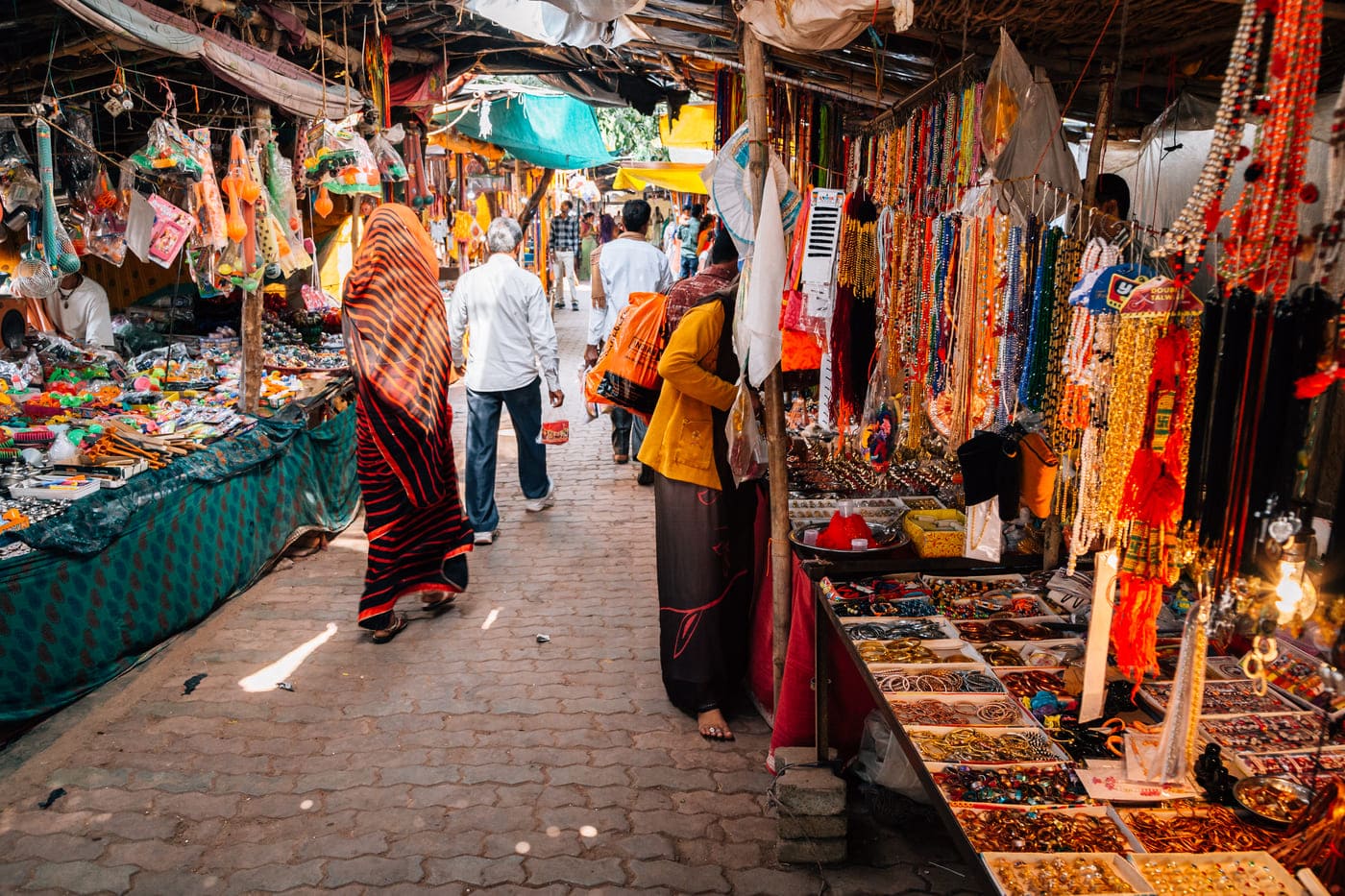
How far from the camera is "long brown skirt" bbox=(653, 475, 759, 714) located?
3.56 m

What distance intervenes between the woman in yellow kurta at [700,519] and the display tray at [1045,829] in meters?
1.83

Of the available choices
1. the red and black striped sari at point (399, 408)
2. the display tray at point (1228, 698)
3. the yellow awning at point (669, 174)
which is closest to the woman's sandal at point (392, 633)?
the red and black striped sari at point (399, 408)

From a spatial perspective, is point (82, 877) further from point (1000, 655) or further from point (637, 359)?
point (1000, 655)

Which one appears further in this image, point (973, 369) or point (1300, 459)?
point (973, 369)

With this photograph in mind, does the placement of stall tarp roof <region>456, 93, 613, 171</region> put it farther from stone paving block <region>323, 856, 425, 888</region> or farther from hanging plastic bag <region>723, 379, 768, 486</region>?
stone paving block <region>323, 856, 425, 888</region>

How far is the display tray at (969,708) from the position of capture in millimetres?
2182

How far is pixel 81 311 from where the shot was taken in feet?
23.1

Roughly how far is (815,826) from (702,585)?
40.9 inches

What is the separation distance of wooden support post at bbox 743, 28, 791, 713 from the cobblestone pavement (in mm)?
561

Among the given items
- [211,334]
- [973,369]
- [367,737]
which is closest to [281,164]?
[211,334]

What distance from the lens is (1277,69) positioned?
138 centimetres

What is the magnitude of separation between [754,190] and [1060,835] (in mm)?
2045

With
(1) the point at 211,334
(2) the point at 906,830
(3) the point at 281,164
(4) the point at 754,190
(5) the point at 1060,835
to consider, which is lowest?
(2) the point at 906,830

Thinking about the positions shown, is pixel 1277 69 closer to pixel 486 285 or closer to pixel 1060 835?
pixel 1060 835
